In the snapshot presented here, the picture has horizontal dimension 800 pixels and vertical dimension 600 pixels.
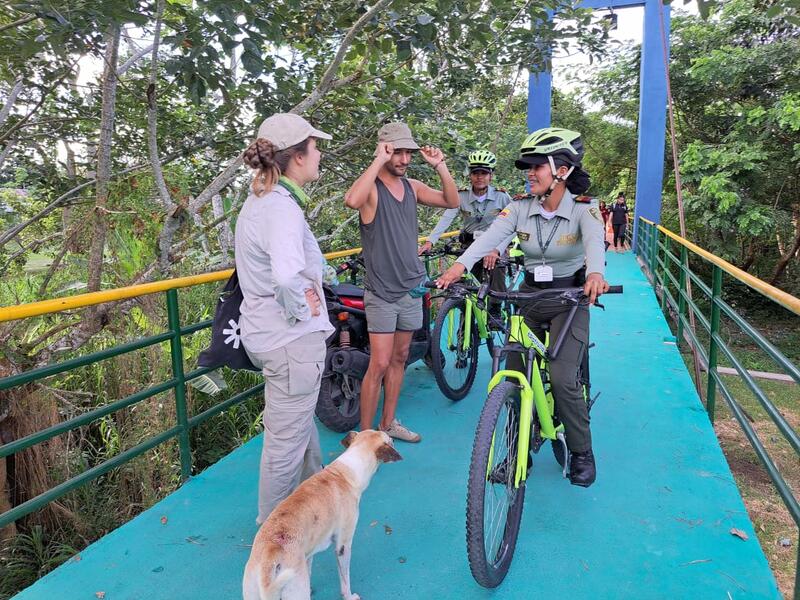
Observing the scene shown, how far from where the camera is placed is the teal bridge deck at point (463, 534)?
7.53 ft

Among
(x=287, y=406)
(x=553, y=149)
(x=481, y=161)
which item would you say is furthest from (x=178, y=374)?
(x=481, y=161)

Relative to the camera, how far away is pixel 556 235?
286cm

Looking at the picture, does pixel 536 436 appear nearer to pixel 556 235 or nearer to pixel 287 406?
pixel 556 235

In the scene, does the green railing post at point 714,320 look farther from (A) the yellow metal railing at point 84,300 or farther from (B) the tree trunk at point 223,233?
(B) the tree trunk at point 223,233

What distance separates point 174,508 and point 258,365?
1072 mm

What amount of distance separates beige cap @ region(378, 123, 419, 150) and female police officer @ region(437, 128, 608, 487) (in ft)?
2.10

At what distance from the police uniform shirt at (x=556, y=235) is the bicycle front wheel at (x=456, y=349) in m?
1.32

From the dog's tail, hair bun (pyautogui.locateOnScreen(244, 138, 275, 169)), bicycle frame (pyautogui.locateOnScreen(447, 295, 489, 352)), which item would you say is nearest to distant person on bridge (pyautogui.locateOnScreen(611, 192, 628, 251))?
bicycle frame (pyautogui.locateOnScreen(447, 295, 489, 352))

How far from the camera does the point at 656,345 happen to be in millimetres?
5789

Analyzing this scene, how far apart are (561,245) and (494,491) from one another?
1.24m

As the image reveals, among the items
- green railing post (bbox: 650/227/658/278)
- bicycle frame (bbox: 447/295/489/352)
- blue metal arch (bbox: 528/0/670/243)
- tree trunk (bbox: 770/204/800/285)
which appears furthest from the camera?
tree trunk (bbox: 770/204/800/285)

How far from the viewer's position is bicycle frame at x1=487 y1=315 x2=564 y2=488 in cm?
237

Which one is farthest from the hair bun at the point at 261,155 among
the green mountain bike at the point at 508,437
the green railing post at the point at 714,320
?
the green railing post at the point at 714,320

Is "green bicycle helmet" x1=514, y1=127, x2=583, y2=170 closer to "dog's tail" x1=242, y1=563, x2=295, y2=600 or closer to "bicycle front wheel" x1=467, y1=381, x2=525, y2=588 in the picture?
"bicycle front wheel" x1=467, y1=381, x2=525, y2=588
